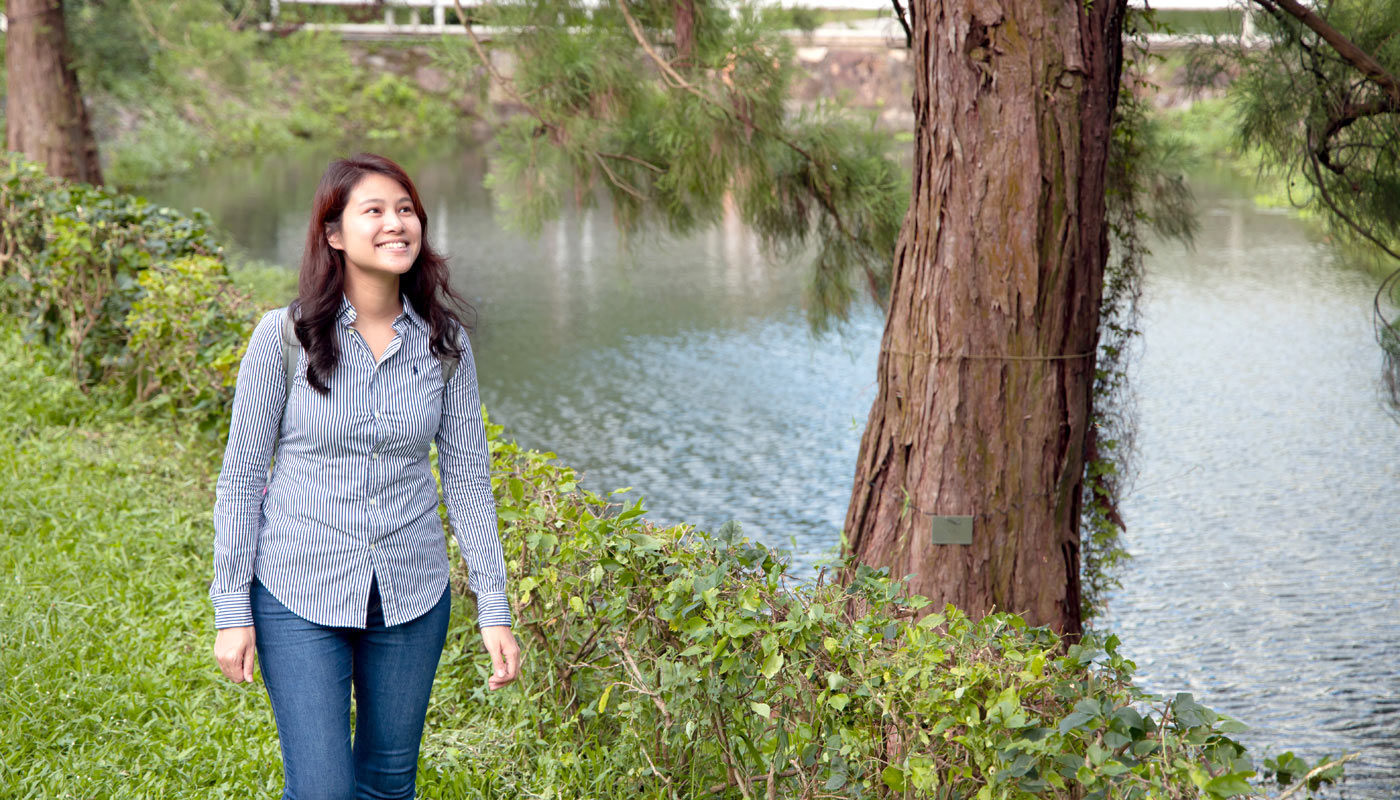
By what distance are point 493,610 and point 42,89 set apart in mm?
7934

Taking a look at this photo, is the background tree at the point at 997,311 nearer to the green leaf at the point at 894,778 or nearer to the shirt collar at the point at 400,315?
the green leaf at the point at 894,778

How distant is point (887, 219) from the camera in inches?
187

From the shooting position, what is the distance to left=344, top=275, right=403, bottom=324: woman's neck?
189 cm

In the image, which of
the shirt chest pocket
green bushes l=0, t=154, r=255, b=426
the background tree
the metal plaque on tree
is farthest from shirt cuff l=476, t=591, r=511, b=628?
green bushes l=0, t=154, r=255, b=426

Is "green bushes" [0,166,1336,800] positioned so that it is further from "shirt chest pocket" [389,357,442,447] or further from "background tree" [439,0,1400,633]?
"background tree" [439,0,1400,633]

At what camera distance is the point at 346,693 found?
1.83 metres

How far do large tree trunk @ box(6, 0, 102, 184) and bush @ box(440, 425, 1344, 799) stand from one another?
23.6ft

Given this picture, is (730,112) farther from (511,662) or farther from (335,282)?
(511,662)

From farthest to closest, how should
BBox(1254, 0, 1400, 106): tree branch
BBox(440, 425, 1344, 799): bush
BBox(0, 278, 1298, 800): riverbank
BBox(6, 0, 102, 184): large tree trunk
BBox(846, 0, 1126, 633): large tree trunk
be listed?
1. BBox(6, 0, 102, 184): large tree trunk
2. BBox(1254, 0, 1400, 106): tree branch
3. BBox(846, 0, 1126, 633): large tree trunk
4. BBox(0, 278, 1298, 800): riverbank
5. BBox(440, 425, 1344, 799): bush

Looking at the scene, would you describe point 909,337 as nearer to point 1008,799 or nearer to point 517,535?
point 517,535

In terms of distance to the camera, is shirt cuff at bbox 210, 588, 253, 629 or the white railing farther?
the white railing

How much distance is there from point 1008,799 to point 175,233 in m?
4.76

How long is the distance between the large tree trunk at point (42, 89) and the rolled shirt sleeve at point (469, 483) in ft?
24.5

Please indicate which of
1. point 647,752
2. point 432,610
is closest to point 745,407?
point 647,752
